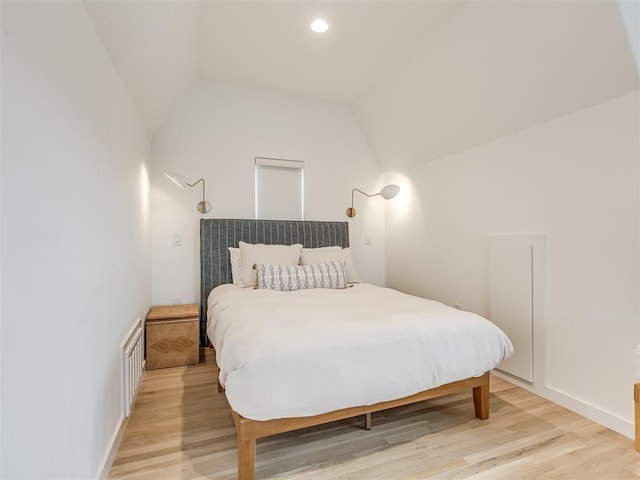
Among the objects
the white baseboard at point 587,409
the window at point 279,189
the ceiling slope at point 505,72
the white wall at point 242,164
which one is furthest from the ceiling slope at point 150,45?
the white baseboard at point 587,409

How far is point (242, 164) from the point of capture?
136 inches

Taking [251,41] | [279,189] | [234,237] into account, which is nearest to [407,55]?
[251,41]

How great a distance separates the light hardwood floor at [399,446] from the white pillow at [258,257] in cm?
105

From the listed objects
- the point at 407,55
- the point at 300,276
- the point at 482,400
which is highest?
the point at 407,55

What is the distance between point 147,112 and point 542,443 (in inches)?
137

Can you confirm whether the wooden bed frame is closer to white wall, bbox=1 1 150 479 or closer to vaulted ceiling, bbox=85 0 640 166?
white wall, bbox=1 1 150 479

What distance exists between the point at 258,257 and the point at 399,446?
190 centimetres

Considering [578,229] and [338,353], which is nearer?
[338,353]

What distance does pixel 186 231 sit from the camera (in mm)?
3258

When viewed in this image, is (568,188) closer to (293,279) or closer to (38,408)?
(293,279)

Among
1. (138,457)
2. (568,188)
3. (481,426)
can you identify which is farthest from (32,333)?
(568,188)

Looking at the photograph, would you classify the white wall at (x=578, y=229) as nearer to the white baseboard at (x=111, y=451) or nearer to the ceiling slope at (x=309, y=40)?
the ceiling slope at (x=309, y=40)

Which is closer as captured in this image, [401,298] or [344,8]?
[344,8]

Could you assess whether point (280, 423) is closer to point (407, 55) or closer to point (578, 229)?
point (578, 229)
